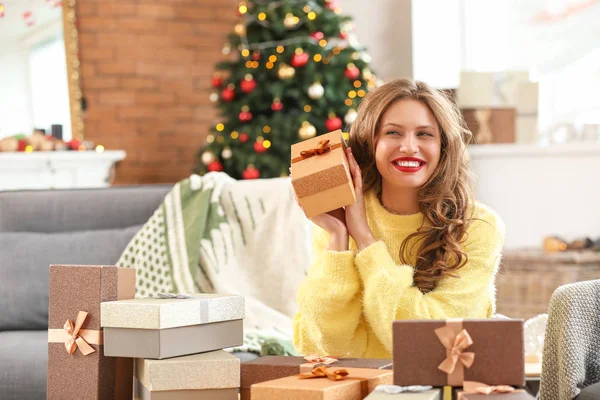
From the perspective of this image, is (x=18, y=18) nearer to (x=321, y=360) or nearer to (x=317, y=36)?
(x=317, y=36)

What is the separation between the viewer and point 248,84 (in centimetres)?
491

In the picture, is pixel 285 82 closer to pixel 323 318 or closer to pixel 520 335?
pixel 323 318

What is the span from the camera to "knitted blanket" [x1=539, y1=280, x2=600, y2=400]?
1.49 metres

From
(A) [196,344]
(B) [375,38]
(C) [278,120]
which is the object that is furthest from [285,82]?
(A) [196,344]

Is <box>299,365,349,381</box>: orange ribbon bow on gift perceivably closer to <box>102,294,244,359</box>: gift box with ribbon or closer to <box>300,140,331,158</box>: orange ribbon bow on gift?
<box>102,294,244,359</box>: gift box with ribbon

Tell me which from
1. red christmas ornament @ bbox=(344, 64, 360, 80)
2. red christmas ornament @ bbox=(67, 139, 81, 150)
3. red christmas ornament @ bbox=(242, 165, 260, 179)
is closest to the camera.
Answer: red christmas ornament @ bbox=(242, 165, 260, 179)

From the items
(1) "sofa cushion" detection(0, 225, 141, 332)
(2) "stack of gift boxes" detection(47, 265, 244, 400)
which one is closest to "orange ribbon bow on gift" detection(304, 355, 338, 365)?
(2) "stack of gift boxes" detection(47, 265, 244, 400)

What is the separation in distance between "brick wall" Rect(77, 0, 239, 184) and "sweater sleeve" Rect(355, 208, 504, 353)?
429 cm

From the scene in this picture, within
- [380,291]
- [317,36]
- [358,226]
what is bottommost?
[380,291]

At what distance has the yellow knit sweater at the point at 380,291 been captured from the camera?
1672 mm

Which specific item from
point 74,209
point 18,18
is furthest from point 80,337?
point 18,18

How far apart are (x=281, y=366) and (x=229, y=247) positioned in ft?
4.44

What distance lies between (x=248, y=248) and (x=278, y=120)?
7.08 feet

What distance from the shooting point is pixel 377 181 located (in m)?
1.90
